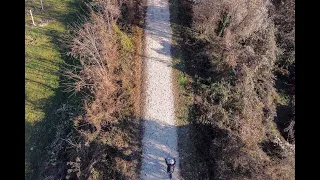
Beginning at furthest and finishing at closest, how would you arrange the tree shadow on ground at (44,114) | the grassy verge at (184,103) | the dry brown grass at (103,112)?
the tree shadow on ground at (44,114) < the grassy verge at (184,103) < the dry brown grass at (103,112)

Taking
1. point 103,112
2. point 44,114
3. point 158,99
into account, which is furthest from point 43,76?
point 158,99

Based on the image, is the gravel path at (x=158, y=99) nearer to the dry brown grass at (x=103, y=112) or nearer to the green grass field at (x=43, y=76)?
the dry brown grass at (x=103, y=112)

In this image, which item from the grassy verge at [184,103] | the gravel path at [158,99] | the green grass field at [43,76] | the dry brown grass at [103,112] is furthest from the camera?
the green grass field at [43,76]

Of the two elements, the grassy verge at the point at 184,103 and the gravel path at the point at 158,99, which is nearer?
the grassy verge at the point at 184,103

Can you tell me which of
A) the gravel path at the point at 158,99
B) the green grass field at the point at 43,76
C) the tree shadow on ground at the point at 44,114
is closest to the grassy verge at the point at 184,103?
the gravel path at the point at 158,99

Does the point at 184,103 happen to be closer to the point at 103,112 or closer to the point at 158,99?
the point at 158,99

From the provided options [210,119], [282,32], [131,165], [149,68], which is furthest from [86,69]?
[282,32]
